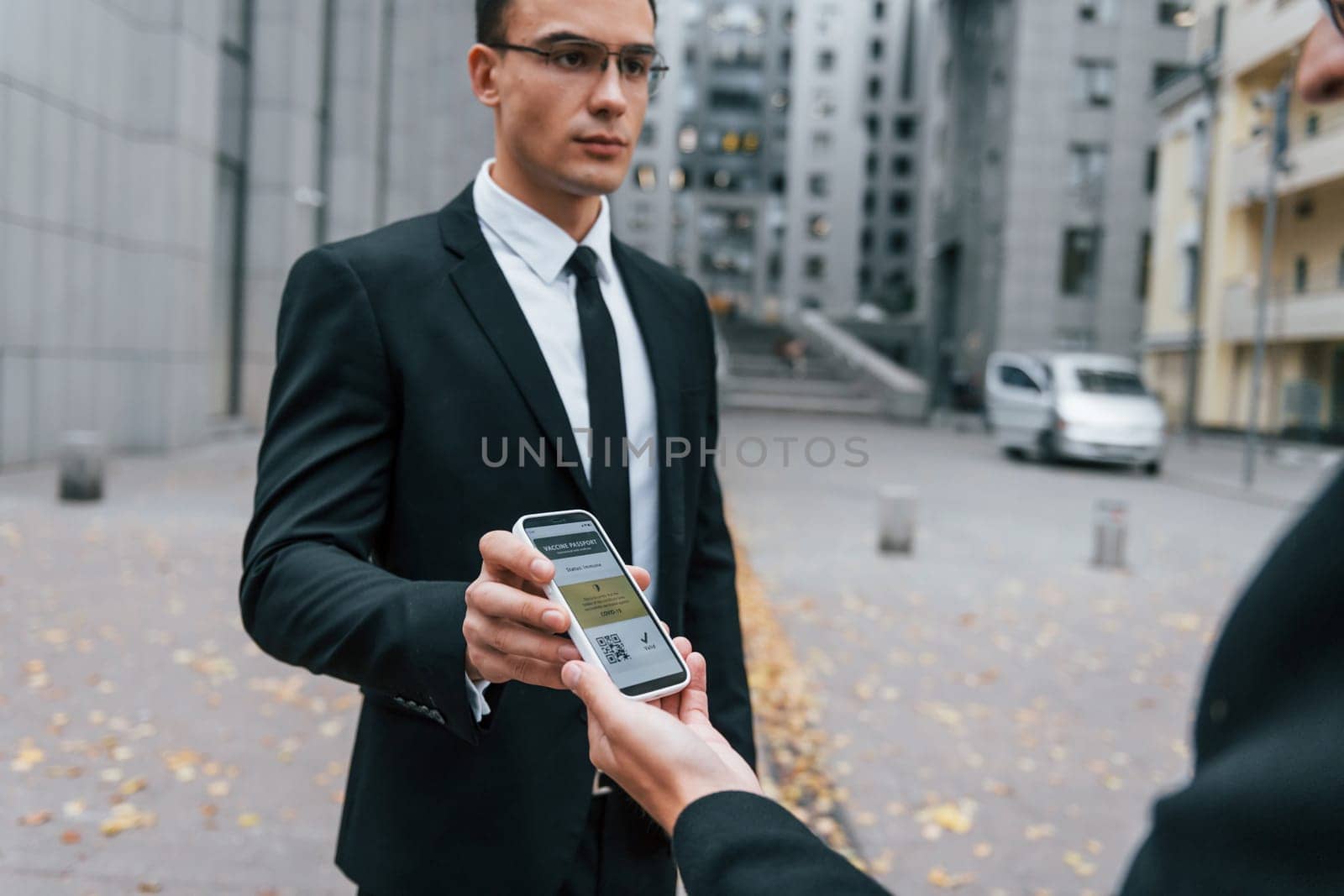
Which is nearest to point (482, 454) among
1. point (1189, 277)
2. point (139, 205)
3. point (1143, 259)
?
point (139, 205)

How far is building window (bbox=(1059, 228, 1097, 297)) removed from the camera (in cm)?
4044

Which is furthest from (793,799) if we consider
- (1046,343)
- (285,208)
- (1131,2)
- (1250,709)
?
(1131,2)

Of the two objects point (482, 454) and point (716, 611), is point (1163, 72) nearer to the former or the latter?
point (716, 611)

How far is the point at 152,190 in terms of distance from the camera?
1557 centimetres

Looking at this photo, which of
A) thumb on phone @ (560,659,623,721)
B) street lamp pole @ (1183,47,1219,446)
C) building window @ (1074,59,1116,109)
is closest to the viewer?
thumb on phone @ (560,659,623,721)

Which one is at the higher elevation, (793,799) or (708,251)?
(708,251)

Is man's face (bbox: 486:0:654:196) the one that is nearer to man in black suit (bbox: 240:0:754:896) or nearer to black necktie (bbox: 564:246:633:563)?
man in black suit (bbox: 240:0:754:896)

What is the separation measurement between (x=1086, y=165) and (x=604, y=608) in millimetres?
43384

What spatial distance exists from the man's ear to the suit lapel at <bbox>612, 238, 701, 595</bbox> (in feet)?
1.15

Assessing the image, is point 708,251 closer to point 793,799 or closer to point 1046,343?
point 1046,343

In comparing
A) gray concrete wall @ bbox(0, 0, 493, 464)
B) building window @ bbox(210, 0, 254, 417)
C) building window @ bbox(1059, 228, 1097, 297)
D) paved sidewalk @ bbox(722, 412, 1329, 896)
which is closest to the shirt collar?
paved sidewalk @ bbox(722, 412, 1329, 896)

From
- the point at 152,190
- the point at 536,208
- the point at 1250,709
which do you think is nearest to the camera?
the point at 1250,709

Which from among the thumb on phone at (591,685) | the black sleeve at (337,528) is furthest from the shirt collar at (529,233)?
the thumb on phone at (591,685)

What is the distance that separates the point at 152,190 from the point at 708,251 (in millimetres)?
78093
